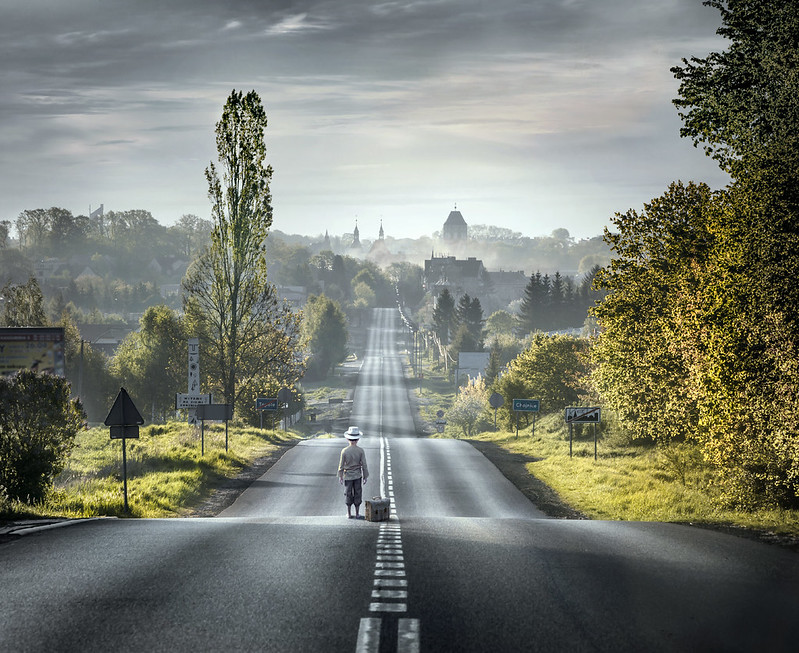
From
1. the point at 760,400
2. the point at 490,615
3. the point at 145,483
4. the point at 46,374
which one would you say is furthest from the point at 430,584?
the point at 145,483

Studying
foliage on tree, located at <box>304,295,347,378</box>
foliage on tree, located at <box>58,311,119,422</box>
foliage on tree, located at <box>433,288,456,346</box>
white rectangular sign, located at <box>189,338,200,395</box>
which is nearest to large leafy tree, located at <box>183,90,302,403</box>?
white rectangular sign, located at <box>189,338,200,395</box>

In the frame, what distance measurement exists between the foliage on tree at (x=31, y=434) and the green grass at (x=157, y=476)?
2.05 ft

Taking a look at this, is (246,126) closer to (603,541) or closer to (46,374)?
(46,374)

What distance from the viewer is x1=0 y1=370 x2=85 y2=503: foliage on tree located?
16.7 meters

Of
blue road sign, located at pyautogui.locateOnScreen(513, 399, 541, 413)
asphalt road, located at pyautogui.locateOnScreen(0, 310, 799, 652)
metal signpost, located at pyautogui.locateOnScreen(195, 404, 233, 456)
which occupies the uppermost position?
asphalt road, located at pyautogui.locateOnScreen(0, 310, 799, 652)

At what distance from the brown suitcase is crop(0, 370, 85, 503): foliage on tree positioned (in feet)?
24.2

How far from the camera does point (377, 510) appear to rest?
48.2 ft

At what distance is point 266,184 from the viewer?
4241 cm

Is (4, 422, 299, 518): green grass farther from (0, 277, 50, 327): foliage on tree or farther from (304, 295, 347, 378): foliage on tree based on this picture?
(304, 295, 347, 378): foliage on tree

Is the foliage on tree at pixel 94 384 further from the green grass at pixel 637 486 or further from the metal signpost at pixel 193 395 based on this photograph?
the green grass at pixel 637 486

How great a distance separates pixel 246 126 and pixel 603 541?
113 feet

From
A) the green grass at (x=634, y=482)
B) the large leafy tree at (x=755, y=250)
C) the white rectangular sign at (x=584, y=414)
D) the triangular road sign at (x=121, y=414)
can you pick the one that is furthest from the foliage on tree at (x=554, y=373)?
the triangular road sign at (x=121, y=414)

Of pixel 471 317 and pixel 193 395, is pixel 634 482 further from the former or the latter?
pixel 471 317

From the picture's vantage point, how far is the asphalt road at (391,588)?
7.18 metres
